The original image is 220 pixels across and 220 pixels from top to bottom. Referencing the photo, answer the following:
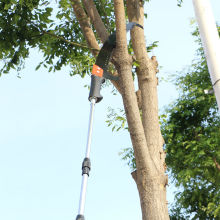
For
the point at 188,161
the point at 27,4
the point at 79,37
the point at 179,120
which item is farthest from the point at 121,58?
the point at 179,120

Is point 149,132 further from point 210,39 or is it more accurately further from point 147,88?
point 210,39

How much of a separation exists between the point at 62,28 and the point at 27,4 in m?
1.83

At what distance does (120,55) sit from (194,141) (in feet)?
34.8

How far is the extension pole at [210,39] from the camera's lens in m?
4.11

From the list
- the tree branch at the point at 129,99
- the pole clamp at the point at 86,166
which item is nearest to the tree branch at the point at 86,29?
the tree branch at the point at 129,99

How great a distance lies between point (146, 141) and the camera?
6957mm

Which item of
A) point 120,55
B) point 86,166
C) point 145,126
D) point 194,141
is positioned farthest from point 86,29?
point 194,141

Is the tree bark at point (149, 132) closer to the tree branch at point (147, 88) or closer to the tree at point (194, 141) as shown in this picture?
the tree branch at point (147, 88)

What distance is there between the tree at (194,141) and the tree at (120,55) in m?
8.93

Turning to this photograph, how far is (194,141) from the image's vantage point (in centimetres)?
1702

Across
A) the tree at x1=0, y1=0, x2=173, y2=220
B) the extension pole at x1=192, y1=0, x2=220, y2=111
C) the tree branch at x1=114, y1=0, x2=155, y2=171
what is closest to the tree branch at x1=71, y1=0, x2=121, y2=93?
the tree at x1=0, y1=0, x2=173, y2=220

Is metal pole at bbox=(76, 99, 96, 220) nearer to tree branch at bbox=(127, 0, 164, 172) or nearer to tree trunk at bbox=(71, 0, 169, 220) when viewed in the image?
tree trunk at bbox=(71, 0, 169, 220)

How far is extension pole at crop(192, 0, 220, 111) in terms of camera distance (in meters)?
4.11

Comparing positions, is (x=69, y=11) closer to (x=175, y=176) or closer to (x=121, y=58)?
(x=121, y=58)
